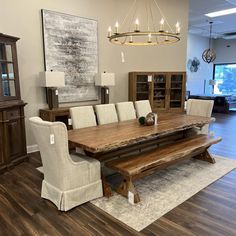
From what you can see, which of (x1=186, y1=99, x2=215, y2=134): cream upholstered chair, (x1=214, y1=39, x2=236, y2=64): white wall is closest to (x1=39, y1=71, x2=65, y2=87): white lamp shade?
(x1=186, y1=99, x2=215, y2=134): cream upholstered chair

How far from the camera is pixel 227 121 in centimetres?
765

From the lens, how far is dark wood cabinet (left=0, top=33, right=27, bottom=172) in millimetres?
3496

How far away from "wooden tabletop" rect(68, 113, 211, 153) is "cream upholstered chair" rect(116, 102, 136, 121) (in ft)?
1.40

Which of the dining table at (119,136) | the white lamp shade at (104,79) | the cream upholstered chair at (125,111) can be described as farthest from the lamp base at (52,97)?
the dining table at (119,136)

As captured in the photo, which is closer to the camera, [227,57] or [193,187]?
[193,187]

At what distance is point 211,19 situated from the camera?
25.4 feet

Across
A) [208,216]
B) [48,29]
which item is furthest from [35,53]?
[208,216]

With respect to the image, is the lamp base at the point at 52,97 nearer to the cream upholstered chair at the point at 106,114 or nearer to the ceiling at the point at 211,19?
the cream upholstered chair at the point at 106,114

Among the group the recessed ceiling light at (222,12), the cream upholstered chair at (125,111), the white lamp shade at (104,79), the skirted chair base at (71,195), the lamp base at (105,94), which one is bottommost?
the skirted chair base at (71,195)

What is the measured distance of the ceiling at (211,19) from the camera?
615 cm

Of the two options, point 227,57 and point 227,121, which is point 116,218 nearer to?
point 227,121

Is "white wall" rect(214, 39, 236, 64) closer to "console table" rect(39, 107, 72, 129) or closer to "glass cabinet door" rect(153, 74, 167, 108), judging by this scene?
"glass cabinet door" rect(153, 74, 167, 108)

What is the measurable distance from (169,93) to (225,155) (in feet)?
7.44

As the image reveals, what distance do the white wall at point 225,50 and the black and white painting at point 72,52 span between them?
8321mm
